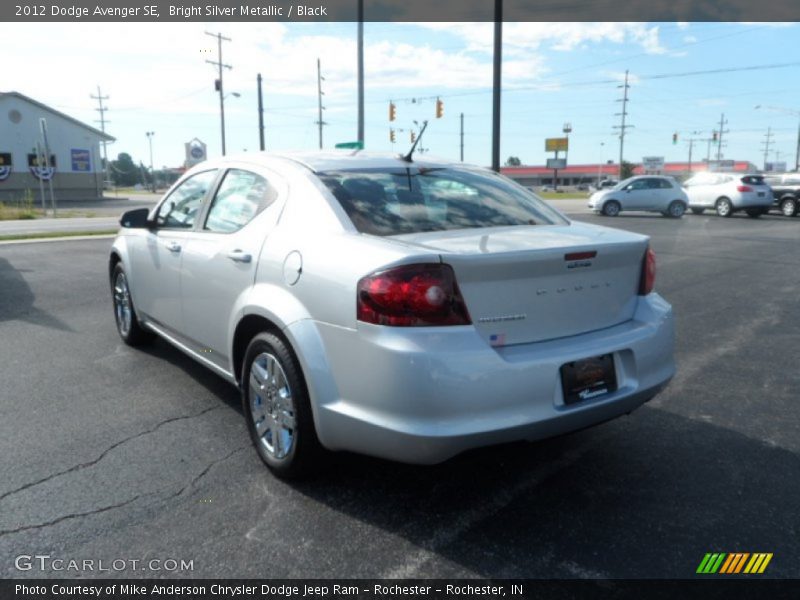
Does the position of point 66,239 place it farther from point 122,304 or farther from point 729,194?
point 729,194

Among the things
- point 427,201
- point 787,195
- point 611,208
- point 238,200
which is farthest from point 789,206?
point 238,200

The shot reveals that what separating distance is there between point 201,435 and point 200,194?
→ 5.21ft

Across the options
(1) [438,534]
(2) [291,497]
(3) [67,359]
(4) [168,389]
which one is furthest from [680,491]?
(3) [67,359]

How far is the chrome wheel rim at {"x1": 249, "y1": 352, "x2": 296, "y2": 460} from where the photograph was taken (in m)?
3.18

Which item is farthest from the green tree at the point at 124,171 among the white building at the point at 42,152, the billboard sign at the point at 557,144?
the billboard sign at the point at 557,144

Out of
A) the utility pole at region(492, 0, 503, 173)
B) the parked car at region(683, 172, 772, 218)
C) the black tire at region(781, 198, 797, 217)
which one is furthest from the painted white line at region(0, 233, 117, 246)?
the black tire at region(781, 198, 797, 217)

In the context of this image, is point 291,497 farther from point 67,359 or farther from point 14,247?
point 14,247

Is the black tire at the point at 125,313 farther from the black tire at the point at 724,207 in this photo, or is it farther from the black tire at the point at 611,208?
the black tire at the point at 724,207

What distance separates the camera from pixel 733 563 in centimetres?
262

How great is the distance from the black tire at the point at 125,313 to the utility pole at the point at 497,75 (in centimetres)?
1350

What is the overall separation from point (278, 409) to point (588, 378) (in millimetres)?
1472

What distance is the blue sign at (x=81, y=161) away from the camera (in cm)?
5053

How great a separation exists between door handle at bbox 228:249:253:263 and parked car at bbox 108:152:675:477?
1 centimetres
